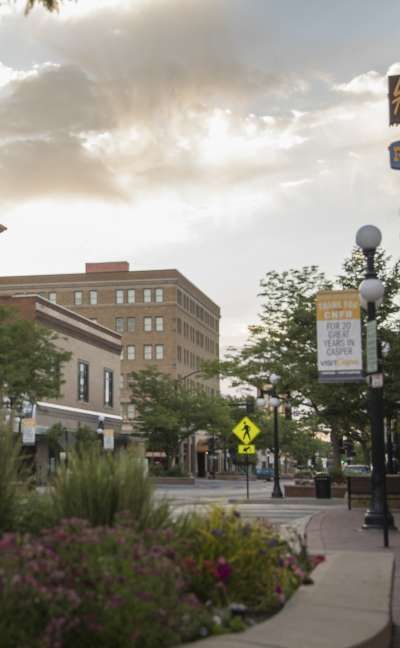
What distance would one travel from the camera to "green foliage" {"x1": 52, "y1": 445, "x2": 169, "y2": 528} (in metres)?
6.78

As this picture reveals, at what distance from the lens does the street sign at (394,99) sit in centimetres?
2869

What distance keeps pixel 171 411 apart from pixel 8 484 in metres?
65.5

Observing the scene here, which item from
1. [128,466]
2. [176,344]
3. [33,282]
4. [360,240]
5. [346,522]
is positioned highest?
[33,282]

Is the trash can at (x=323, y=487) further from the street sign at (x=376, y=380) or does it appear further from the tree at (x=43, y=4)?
the tree at (x=43, y=4)

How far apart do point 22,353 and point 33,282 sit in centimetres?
6662

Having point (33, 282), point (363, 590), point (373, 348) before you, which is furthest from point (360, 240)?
point (33, 282)

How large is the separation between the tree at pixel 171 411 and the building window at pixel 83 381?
387cm

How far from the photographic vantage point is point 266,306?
109 ft

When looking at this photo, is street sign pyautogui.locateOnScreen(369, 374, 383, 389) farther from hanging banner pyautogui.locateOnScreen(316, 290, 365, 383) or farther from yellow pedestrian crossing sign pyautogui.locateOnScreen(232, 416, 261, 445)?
yellow pedestrian crossing sign pyautogui.locateOnScreen(232, 416, 261, 445)

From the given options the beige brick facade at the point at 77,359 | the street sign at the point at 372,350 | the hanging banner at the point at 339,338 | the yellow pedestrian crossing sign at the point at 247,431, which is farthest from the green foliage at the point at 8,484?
the beige brick facade at the point at 77,359

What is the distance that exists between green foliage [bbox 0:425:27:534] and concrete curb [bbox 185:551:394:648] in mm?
2107

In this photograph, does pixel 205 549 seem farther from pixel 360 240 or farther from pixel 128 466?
pixel 360 240

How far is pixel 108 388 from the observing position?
77.3 meters

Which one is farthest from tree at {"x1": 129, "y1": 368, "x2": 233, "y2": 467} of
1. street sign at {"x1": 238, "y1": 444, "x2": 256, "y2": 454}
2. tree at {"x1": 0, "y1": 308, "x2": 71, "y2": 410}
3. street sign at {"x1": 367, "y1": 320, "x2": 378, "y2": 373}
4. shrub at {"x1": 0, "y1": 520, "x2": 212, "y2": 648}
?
shrub at {"x1": 0, "y1": 520, "x2": 212, "y2": 648}
